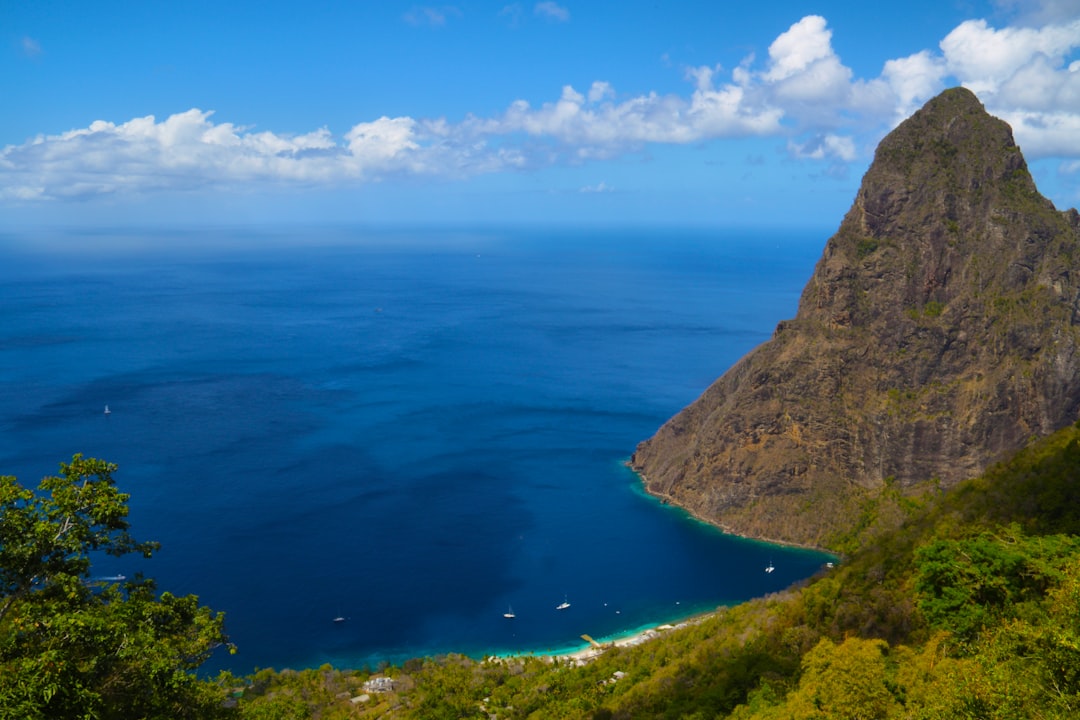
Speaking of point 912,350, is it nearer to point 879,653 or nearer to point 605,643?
point 605,643

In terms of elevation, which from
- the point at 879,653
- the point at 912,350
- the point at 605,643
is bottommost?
the point at 605,643

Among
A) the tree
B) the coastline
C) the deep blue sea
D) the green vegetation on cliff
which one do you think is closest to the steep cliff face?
the coastline

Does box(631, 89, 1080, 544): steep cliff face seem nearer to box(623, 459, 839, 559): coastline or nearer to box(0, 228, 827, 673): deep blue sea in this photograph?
box(623, 459, 839, 559): coastline

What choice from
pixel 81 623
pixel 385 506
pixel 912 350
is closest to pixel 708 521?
pixel 912 350

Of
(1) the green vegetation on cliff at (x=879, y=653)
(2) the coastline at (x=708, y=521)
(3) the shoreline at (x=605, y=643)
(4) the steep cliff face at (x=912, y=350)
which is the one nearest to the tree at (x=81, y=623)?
(1) the green vegetation on cliff at (x=879, y=653)

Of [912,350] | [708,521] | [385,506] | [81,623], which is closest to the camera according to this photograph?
[81,623]

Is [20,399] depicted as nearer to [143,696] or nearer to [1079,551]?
[143,696]

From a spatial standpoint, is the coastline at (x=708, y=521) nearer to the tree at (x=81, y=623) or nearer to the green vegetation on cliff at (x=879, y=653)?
the green vegetation on cliff at (x=879, y=653)
